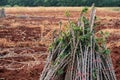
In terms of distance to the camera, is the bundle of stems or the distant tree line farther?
the distant tree line

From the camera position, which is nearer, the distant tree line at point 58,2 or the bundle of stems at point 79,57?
the bundle of stems at point 79,57

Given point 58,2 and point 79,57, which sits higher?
point 79,57

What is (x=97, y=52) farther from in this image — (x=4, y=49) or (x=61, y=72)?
(x=4, y=49)

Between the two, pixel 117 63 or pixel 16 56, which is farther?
pixel 16 56

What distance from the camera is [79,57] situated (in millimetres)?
7156

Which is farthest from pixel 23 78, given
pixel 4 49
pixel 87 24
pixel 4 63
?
pixel 4 49

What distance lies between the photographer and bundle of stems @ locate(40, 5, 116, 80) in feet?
23.1

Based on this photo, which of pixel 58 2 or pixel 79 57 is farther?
pixel 58 2

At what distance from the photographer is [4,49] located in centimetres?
1462

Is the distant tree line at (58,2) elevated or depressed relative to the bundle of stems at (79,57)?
depressed

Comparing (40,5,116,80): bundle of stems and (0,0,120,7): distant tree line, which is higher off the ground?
(40,5,116,80): bundle of stems

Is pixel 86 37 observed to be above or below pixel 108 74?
above

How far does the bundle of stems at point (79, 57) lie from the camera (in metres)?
7.04

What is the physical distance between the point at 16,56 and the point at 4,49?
173 centimetres
